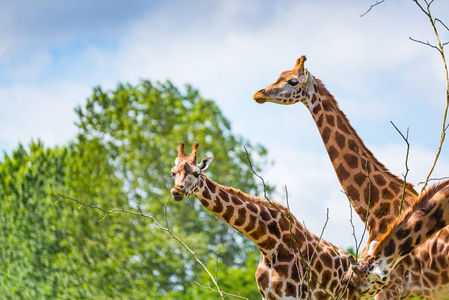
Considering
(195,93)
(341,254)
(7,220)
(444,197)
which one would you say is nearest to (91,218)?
(7,220)

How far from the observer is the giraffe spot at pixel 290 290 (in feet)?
21.7

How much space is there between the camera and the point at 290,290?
6.63 meters

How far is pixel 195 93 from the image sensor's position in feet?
74.1

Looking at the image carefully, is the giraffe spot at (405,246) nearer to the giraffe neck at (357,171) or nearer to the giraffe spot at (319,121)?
the giraffe neck at (357,171)

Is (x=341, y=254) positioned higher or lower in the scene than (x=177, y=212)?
lower

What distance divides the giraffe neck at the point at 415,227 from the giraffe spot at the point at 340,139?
213 cm

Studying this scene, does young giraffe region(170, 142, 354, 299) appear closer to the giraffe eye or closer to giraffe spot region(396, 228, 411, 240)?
the giraffe eye

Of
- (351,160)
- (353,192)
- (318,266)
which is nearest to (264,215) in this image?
(318,266)

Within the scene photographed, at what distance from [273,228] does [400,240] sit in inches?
79.8

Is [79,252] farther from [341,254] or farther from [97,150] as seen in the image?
[341,254]

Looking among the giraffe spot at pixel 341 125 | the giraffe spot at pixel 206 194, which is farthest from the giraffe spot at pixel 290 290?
the giraffe spot at pixel 341 125

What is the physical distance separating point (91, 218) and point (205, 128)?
3558 mm

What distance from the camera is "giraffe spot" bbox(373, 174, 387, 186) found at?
7.15 meters

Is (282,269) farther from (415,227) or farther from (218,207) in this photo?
(415,227)
